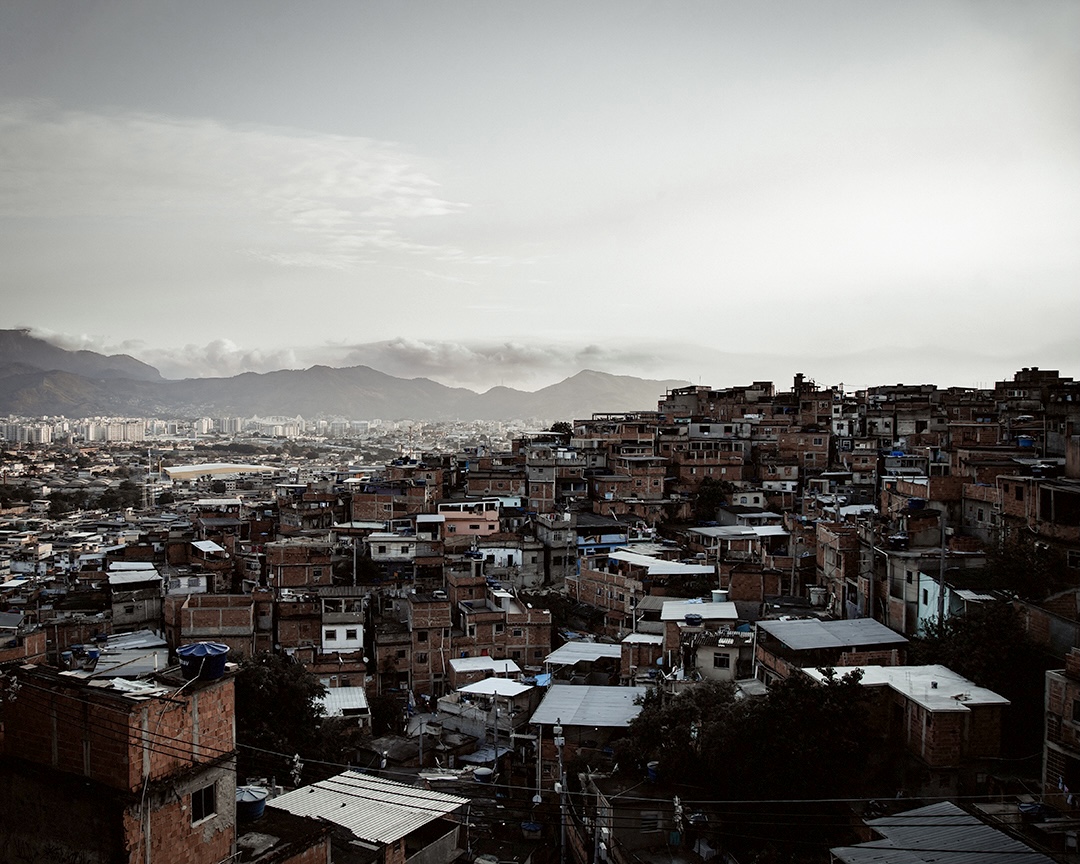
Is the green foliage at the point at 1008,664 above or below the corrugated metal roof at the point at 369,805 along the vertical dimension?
above

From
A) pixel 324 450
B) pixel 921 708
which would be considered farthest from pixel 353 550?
pixel 324 450

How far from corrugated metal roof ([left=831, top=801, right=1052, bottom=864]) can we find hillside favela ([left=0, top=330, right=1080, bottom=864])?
36 millimetres

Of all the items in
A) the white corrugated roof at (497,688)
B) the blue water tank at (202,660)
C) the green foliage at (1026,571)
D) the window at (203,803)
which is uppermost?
the blue water tank at (202,660)

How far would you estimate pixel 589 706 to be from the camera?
13148 mm

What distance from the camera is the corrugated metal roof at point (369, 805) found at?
7.32 meters

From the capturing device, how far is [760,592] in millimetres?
16844

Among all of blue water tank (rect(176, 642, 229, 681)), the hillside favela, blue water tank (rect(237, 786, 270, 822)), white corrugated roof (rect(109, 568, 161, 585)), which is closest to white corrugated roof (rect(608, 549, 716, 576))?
the hillside favela

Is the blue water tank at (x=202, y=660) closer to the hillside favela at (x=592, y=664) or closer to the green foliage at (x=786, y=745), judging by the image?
the hillside favela at (x=592, y=664)

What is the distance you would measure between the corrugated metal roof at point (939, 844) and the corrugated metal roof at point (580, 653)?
29.8 feet

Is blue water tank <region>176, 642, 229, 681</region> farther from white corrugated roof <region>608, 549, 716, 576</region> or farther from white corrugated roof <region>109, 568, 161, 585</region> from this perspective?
white corrugated roof <region>109, 568, 161, 585</region>

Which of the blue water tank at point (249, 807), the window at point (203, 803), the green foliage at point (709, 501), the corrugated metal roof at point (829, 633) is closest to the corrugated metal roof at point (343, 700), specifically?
the corrugated metal roof at point (829, 633)

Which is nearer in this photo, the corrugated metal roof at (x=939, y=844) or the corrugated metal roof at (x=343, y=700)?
the corrugated metal roof at (x=939, y=844)

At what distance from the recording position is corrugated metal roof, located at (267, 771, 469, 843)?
7.32m

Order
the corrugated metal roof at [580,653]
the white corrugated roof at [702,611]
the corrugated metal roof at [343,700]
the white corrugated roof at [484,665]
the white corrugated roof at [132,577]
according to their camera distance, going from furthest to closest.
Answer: the white corrugated roof at [132,577] → the white corrugated roof at [484,665] → the corrugated metal roof at [580,653] → the white corrugated roof at [702,611] → the corrugated metal roof at [343,700]
